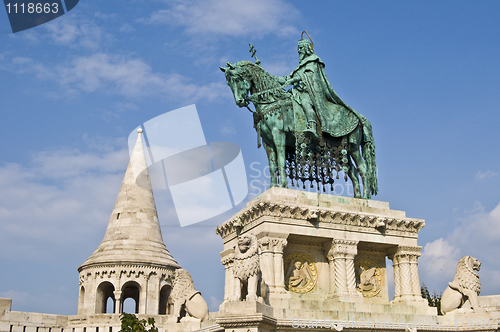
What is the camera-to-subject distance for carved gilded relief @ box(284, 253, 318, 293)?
16.2 m

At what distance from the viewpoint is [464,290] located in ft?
55.2

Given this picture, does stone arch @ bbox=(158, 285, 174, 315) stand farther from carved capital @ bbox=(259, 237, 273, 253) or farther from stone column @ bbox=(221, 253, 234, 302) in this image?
carved capital @ bbox=(259, 237, 273, 253)

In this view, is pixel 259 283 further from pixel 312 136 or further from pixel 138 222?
pixel 138 222

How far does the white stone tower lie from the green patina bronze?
16.1 m

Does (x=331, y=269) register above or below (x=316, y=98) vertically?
below

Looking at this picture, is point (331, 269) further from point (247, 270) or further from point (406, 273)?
point (247, 270)

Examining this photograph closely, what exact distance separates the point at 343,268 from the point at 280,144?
14.0 feet

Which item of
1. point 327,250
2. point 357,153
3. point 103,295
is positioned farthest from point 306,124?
point 103,295

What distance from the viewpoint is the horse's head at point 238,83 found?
56.4 feet

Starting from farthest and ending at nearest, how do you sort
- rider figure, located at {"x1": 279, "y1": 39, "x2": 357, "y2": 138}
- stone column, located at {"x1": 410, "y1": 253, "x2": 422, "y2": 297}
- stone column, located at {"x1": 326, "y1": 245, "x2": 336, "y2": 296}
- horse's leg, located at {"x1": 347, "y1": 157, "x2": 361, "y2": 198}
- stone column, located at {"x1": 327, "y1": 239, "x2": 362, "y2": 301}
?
1. horse's leg, located at {"x1": 347, "y1": 157, "x2": 361, "y2": 198}
2. rider figure, located at {"x1": 279, "y1": 39, "x2": 357, "y2": 138}
3. stone column, located at {"x1": 410, "y1": 253, "x2": 422, "y2": 297}
4. stone column, located at {"x1": 326, "y1": 245, "x2": 336, "y2": 296}
5. stone column, located at {"x1": 327, "y1": 239, "x2": 362, "y2": 301}

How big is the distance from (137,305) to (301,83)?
19857mm

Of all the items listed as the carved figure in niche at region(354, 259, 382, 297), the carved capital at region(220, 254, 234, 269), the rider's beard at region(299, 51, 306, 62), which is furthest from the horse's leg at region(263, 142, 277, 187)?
the carved figure in niche at region(354, 259, 382, 297)

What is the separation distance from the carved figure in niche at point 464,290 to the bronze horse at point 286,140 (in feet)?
11.9

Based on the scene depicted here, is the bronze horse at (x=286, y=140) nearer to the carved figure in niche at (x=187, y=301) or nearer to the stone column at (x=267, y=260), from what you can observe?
the stone column at (x=267, y=260)
